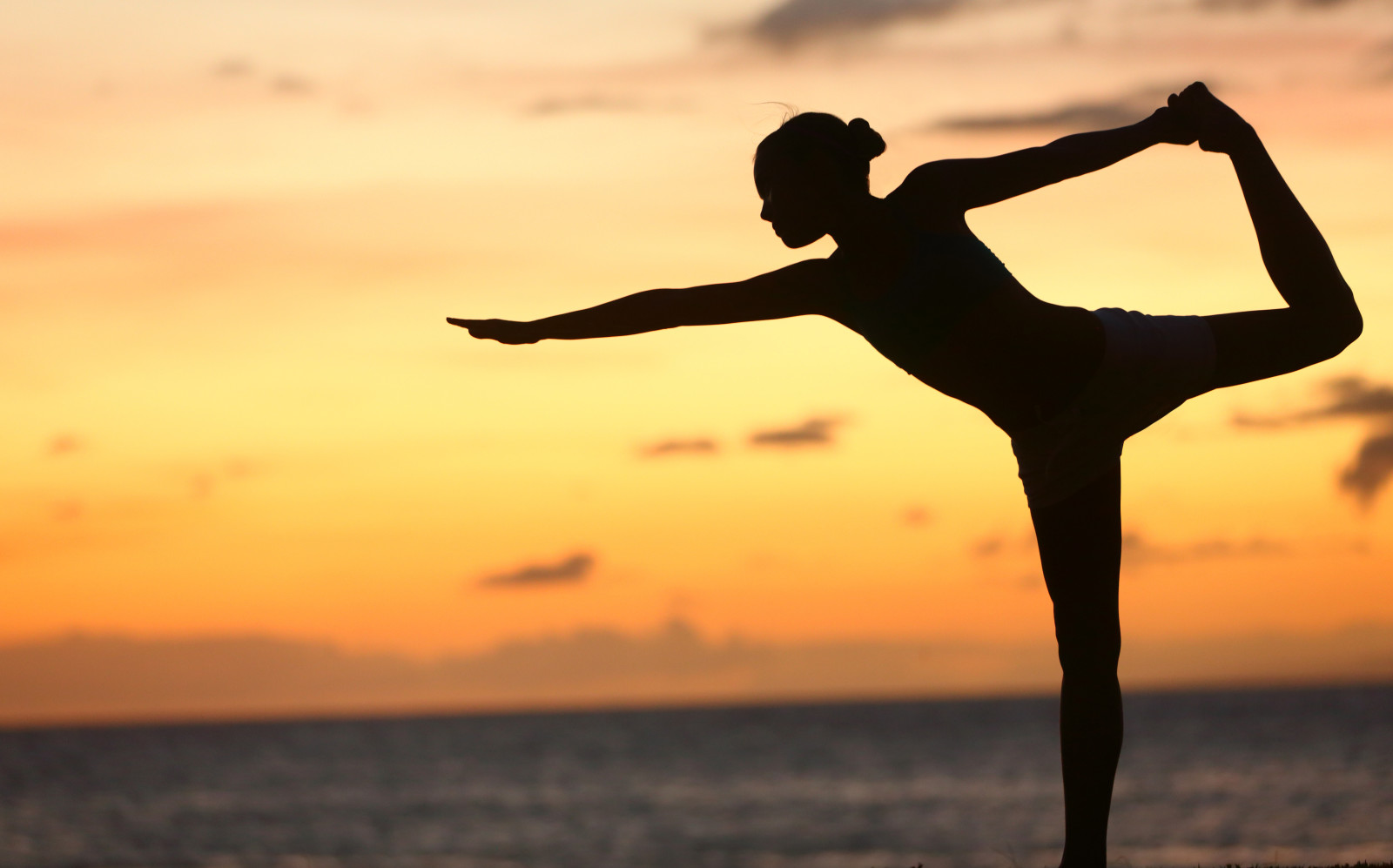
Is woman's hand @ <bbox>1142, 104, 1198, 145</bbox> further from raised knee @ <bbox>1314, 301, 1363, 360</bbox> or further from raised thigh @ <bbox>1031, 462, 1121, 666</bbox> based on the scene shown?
raised thigh @ <bbox>1031, 462, 1121, 666</bbox>

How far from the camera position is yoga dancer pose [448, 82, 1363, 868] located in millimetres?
4984

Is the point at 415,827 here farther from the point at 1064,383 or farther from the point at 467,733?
the point at 467,733

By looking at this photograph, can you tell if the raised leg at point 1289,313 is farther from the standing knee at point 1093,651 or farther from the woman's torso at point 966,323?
the standing knee at point 1093,651

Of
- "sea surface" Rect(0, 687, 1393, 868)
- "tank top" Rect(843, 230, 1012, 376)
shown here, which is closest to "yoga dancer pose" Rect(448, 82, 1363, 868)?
"tank top" Rect(843, 230, 1012, 376)

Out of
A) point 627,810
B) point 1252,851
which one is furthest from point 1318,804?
point 627,810

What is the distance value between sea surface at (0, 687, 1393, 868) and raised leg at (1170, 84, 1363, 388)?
54.7ft

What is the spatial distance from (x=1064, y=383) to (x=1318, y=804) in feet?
151

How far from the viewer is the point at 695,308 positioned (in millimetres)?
4949

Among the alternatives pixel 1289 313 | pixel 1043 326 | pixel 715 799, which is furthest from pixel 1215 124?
pixel 715 799

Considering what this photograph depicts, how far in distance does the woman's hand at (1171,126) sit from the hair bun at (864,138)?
1.06 meters

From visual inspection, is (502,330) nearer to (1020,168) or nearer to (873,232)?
(873,232)

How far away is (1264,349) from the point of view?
525cm

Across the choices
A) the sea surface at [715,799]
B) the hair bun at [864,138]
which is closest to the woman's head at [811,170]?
the hair bun at [864,138]

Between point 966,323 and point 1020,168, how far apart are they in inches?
24.6
